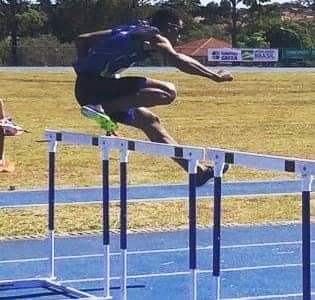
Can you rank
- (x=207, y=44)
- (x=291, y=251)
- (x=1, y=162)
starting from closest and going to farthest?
(x=291, y=251) → (x=1, y=162) → (x=207, y=44)

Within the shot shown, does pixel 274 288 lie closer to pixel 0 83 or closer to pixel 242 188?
pixel 242 188

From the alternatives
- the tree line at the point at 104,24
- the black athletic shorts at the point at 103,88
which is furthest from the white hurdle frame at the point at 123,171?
the tree line at the point at 104,24

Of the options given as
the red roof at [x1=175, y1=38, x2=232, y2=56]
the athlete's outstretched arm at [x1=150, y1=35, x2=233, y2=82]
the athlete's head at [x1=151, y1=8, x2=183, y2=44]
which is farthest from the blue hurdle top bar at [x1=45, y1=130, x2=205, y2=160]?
the red roof at [x1=175, y1=38, x2=232, y2=56]

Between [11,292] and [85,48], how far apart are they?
2.08 metres

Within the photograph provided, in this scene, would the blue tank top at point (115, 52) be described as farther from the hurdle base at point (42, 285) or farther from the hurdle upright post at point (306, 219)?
the hurdle upright post at point (306, 219)

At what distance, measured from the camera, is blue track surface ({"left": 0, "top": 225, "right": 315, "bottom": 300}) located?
8523mm

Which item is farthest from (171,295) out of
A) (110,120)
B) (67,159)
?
(67,159)

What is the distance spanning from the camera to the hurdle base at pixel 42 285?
27.4 feet

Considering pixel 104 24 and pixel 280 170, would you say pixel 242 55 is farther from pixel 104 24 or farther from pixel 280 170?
pixel 280 170

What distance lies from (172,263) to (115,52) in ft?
7.30

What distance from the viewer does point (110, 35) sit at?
8516 mm

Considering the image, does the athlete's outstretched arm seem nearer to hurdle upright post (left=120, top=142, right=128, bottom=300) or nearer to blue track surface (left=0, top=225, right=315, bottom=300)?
hurdle upright post (left=120, top=142, right=128, bottom=300)

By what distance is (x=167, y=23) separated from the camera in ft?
27.9

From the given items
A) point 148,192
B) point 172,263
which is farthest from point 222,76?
point 148,192
